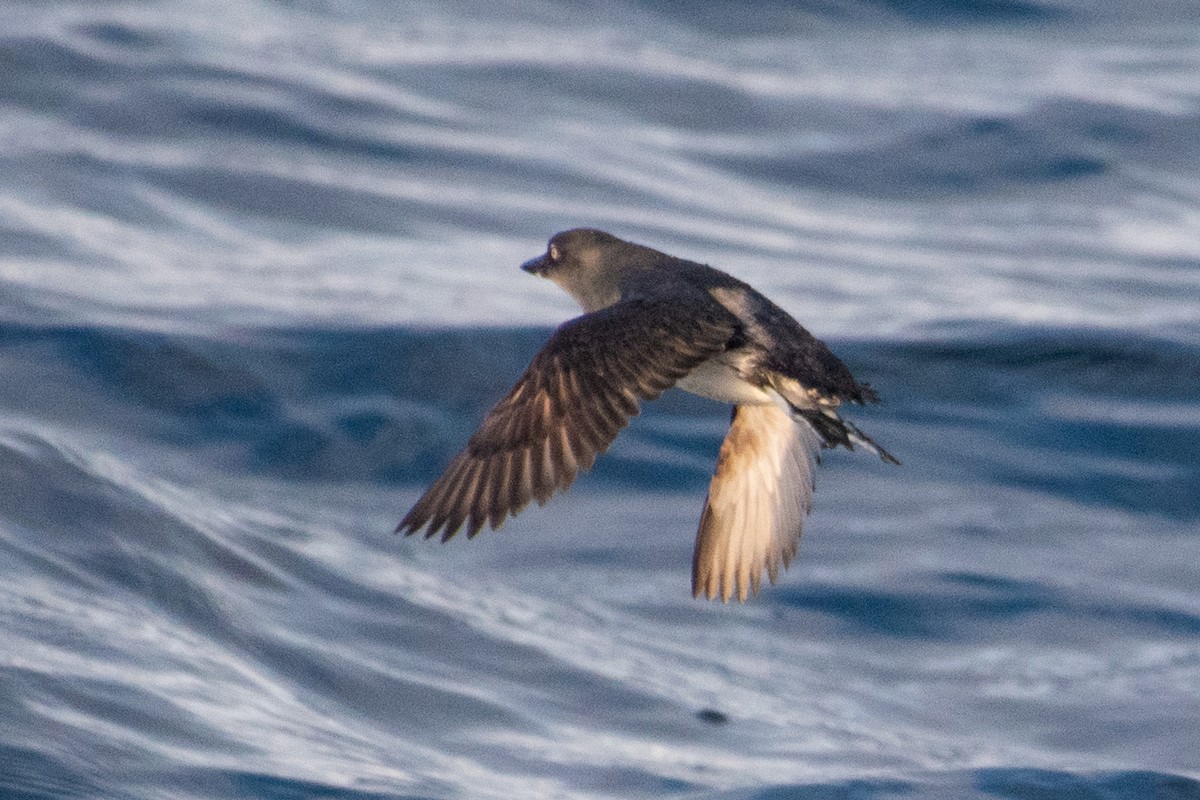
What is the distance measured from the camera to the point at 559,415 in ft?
15.8

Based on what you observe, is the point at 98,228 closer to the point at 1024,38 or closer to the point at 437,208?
the point at 437,208

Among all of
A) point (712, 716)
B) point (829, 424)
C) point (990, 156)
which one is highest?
point (990, 156)

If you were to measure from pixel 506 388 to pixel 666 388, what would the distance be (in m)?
5.48

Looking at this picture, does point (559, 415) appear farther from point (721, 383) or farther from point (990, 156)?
point (990, 156)

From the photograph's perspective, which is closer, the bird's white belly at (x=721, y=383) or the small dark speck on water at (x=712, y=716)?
the bird's white belly at (x=721, y=383)

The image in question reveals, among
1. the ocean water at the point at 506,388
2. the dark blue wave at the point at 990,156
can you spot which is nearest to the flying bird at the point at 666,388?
the ocean water at the point at 506,388

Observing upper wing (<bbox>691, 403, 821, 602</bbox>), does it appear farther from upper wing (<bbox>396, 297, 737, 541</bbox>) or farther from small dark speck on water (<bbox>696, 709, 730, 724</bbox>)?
small dark speck on water (<bbox>696, 709, 730, 724</bbox>)

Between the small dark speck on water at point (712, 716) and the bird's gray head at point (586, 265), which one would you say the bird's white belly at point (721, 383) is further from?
the small dark speck on water at point (712, 716)

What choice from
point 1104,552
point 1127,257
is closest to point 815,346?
point 1104,552

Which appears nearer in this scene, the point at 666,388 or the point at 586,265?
the point at 666,388

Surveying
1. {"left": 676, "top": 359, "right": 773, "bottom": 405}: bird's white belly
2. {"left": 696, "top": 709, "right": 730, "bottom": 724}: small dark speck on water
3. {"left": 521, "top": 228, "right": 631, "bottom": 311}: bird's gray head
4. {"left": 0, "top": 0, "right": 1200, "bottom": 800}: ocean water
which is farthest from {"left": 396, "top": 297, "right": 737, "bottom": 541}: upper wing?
{"left": 696, "top": 709, "right": 730, "bottom": 724}: small dark speck on water

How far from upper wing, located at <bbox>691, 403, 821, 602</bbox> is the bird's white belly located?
1.64 feet

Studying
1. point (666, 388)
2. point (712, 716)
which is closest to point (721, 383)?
point (666, 388)

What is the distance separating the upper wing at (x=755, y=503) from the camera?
581cm
